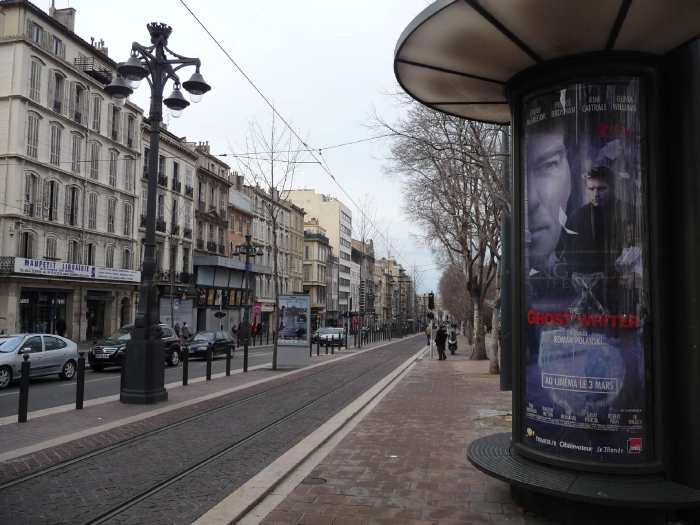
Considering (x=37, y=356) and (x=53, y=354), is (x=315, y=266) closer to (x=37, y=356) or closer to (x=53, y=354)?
(x=53, y=354)

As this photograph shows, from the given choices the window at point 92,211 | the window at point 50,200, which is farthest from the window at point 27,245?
the window at point 92,211

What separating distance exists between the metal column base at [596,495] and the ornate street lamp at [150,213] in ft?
27.3

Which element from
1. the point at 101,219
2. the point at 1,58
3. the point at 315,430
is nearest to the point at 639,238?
the point at 315,430

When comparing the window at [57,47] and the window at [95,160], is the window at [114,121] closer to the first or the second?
the window at [95,160]

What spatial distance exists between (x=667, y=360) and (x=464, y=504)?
86.2 inches

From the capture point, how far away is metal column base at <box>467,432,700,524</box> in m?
4.44

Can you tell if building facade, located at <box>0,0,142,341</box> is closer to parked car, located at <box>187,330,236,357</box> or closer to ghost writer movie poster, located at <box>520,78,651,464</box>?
parked car, located at <box>187,330,236,357</box>

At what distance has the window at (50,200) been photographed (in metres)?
33.8

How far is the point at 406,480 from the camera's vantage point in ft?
21.0

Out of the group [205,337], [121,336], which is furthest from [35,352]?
[205,337]

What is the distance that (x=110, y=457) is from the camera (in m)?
7.41

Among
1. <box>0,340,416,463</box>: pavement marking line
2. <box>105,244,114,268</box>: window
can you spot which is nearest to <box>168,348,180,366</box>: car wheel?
<box>0,340,416,463</box>: pavement marking line

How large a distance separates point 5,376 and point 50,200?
21997 mm

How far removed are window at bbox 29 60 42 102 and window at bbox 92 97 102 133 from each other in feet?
17.1
